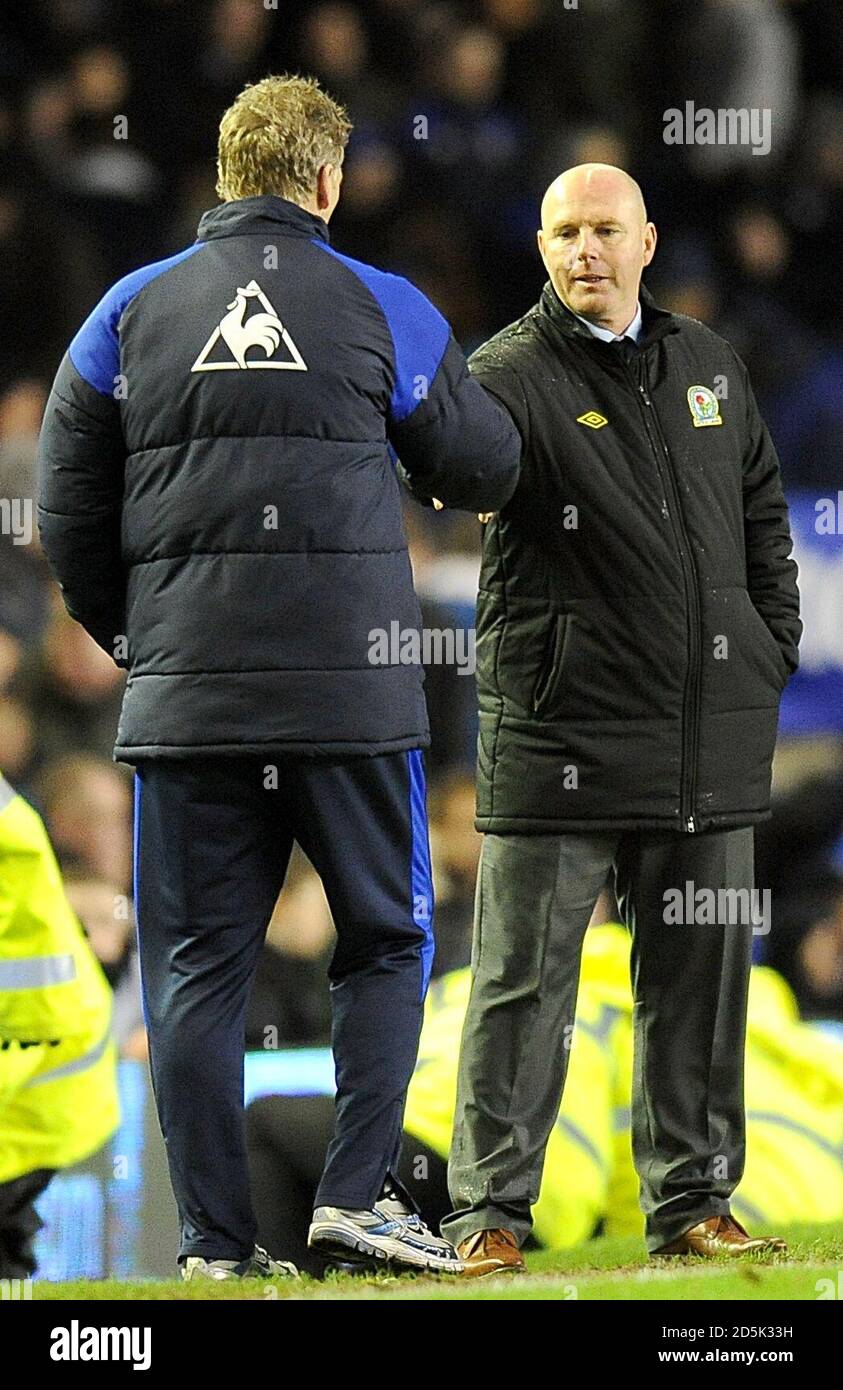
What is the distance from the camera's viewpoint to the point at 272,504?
2760 mm

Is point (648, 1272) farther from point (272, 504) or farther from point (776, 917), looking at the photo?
point (776, 917)

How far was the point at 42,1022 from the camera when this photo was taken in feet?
12.4

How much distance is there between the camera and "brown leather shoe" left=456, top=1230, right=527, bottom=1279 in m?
3.04

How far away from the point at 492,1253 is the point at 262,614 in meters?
1.05

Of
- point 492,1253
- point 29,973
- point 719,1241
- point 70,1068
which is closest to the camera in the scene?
point 492,1253

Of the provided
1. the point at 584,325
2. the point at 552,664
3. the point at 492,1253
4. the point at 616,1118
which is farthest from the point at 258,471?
the point at 616,1118

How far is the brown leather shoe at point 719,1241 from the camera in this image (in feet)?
10.4

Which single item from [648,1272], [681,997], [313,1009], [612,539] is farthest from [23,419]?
[648,1272]

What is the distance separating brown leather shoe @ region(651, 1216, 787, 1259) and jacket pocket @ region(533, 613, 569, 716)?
0.85 meters

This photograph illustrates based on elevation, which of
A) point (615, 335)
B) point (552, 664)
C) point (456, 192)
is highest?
point (456, 192)

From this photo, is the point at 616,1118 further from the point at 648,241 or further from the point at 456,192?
the point at 456,192

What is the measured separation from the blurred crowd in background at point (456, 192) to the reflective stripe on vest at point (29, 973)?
0.75 m

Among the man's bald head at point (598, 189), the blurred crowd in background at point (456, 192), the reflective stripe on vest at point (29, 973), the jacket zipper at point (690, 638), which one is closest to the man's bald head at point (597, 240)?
the man's bald head at point (598, 189)
